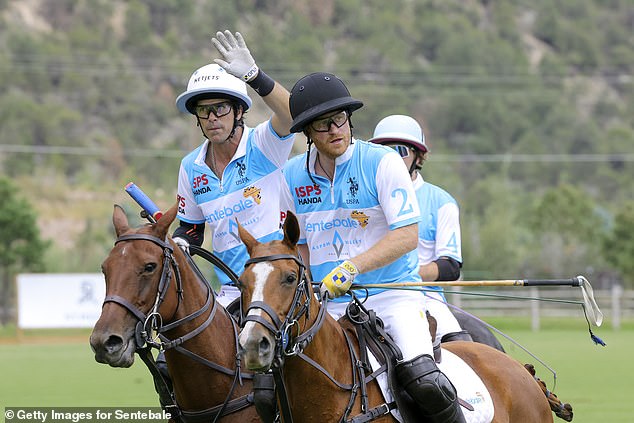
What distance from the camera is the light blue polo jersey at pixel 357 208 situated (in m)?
5.91

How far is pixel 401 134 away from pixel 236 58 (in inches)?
84.5

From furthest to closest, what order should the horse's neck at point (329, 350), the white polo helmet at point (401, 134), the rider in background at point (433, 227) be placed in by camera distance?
the white polo helmet at point (401, 134)
the rider in background at point (433, 227)
the horse's neck at point (329, 350)

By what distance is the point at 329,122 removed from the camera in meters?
Result: 5.94

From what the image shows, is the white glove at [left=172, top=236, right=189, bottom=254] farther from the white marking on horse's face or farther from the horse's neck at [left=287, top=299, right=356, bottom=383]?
the white marking on horse's face

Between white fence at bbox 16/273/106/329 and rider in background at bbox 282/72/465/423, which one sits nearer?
rider in background at bbox 282/72/465/423

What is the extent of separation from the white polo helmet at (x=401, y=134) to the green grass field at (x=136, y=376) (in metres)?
2.43

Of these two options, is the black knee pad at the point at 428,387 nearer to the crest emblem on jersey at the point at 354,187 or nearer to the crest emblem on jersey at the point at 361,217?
the crest emblem on jersey at the point at 361,217

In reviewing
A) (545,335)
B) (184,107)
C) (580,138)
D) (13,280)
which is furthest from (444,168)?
(184,107)

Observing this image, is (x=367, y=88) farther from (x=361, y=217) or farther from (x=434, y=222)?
(x=361, y=217)

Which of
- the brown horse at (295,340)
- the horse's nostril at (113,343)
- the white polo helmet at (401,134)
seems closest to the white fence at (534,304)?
the white polo helmet at (401,134)

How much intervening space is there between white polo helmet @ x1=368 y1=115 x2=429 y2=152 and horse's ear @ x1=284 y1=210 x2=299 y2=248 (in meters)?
3.21

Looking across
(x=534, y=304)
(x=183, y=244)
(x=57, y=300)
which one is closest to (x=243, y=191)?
(x=183, y=244)

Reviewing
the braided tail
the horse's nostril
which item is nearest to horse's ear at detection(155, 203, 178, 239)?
the horse's nostril

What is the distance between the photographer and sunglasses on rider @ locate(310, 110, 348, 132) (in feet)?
19.5
